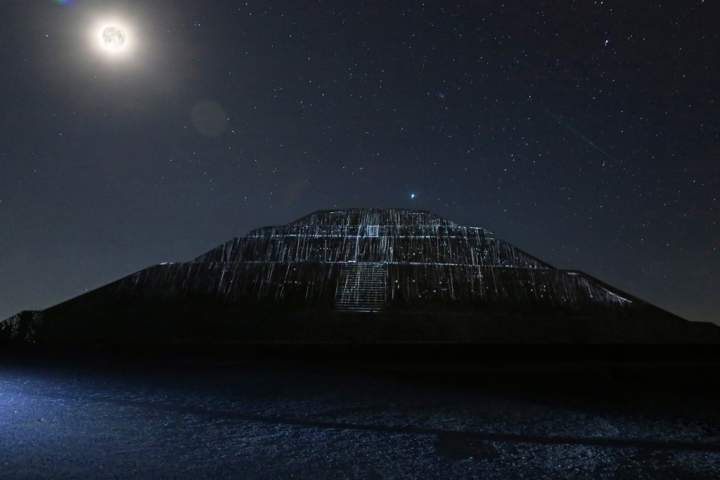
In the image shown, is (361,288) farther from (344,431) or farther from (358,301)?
(344,431)

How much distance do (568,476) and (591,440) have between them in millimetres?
2871

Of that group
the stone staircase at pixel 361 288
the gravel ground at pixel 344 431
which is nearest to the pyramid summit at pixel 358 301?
the stone staircase at pixel 361 288

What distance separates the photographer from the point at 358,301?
1902 inches

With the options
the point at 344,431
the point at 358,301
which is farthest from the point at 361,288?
the point at 344,431

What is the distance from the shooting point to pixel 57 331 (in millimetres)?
44625

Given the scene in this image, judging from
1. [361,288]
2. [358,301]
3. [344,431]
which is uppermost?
[361,288]

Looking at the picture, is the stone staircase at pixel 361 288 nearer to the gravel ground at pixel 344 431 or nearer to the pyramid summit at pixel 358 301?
the pyramid summit at pixel 358 301

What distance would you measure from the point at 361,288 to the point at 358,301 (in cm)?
266

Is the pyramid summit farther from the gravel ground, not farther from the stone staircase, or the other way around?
the gravel ground

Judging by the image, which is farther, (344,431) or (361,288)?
(361,288)

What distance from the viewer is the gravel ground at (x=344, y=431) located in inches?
358

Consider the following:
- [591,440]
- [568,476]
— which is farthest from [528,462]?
[591,440]

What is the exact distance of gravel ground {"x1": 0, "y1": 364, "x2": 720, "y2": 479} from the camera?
29.8 ft

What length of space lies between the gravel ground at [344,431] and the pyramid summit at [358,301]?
22.0 m
